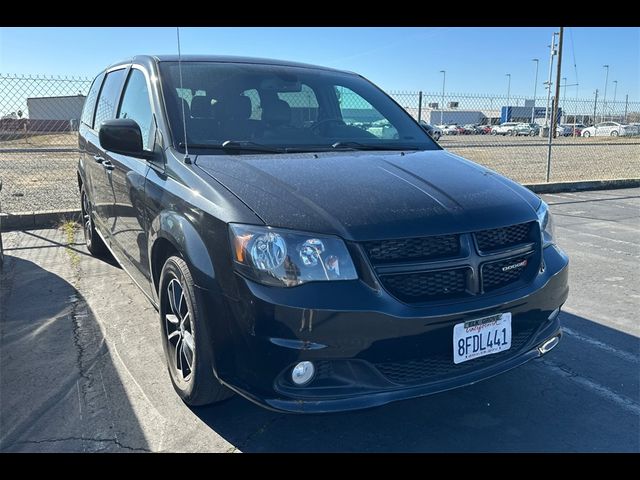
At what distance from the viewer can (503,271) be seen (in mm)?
2512

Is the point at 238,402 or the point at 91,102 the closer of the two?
the point at 238,402

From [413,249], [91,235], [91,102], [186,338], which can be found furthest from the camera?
[91,235]

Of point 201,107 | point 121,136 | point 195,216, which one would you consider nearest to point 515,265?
point 195,216

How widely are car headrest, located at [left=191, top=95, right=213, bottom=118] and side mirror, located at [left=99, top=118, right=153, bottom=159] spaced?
0.35m

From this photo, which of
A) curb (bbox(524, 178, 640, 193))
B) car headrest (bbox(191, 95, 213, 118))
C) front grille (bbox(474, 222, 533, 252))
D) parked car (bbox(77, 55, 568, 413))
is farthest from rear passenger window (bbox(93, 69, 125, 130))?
curb (bbox(524, 178, 640, 193))

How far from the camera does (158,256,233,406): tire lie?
2.44 m

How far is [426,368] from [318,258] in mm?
686

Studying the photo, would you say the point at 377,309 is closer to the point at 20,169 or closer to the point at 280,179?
the point at 280,179

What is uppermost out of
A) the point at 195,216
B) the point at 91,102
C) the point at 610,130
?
the point at 91,102

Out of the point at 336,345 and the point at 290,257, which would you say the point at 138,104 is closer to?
the point at 290,257

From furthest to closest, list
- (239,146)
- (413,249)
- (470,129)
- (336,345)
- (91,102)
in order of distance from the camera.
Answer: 1. (470,129)
2. (91,102)
3. (239,146)
4. (413,249)
5. (336,345)

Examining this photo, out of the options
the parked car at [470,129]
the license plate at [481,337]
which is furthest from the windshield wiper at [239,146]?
the parked car at [470,129]

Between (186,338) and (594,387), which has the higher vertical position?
(186,338)
